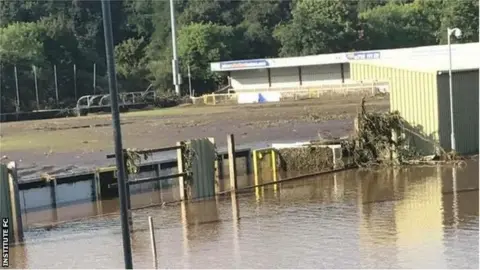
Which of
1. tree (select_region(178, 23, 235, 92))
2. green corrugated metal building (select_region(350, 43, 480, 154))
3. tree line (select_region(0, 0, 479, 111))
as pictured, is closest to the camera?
green corrugated metal building (select_region(350, 43, 480, 154))

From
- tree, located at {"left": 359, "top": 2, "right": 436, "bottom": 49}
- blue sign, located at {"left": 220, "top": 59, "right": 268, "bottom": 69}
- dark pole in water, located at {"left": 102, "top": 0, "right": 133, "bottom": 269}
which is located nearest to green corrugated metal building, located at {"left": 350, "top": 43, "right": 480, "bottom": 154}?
dark pole in water, located at {"left": 102, "top": 0, "right": 133, "bottom": 269}

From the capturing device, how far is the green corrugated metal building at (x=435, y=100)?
85.4ft

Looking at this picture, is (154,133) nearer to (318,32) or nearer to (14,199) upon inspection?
(14,199)

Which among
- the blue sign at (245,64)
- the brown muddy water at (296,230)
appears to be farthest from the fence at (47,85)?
the brown muddy water at (296,230)

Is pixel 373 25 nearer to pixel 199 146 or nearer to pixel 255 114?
pixel 255 114

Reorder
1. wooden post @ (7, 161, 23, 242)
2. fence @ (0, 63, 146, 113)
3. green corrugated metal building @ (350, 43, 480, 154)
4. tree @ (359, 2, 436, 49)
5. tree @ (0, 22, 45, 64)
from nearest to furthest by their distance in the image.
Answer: wooden post @ (7, 161, 23, 242), green corrugated metal building @ (350, 43, 480, 154), fence @ (0, 63, 146, 113), tree @ (0, 22, 45, 64), tree @ (359, 2, 436, 49)

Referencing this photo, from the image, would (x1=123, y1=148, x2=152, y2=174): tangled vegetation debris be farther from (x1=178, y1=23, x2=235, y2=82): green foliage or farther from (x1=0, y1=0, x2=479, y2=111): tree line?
(x1=178, y1=23, x2=235, y2=82): green foliage

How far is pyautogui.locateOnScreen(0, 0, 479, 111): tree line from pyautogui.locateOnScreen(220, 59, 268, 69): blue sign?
20.0 feet

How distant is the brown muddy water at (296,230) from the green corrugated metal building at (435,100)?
11.3 ft

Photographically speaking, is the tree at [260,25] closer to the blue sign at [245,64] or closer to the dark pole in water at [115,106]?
the blue sign at [245,64]

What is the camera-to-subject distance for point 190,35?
99.3 m

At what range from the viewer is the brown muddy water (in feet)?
43.2

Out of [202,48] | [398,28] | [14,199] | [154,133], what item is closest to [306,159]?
[14,199]

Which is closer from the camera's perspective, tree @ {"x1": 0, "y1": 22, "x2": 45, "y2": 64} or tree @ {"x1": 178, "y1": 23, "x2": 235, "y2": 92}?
tree @ {"x1": 0, "y1": 22, "x2": 45, "y2": 64}
